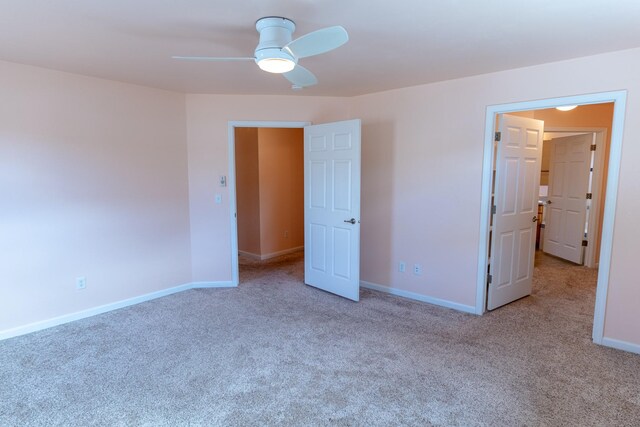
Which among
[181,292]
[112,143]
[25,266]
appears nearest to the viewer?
[25,266]

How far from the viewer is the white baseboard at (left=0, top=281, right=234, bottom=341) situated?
3.14 meters

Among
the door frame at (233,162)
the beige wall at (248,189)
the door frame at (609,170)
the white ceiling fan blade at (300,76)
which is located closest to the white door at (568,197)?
the door frame at (609,170)

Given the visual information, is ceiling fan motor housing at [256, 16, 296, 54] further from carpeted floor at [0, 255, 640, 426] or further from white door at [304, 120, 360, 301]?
carpeted floor at [0, 255, 640, 426]

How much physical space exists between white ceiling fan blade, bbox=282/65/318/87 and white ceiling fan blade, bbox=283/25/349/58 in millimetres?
280

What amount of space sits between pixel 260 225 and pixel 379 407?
4.04m

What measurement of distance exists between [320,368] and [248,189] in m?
→ 3.90

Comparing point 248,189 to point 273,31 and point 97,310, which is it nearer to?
point 97,310

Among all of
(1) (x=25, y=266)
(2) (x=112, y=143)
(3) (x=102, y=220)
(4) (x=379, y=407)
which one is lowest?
(4) (x=379, y=407)

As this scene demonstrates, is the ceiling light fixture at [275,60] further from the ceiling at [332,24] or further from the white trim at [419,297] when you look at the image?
the white trim at [419,297]

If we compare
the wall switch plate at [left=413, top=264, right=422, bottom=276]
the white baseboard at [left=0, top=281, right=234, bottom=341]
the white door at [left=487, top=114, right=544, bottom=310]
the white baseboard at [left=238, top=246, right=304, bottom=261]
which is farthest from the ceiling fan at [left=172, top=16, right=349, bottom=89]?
the white baseboard at [left=238, top=246, right=304, bottom=261]

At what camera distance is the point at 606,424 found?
6.67ft

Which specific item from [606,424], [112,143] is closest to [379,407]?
[606,424]

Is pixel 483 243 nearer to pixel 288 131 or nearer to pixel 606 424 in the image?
pixel 606 424

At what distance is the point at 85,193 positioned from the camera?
349 centimetres
